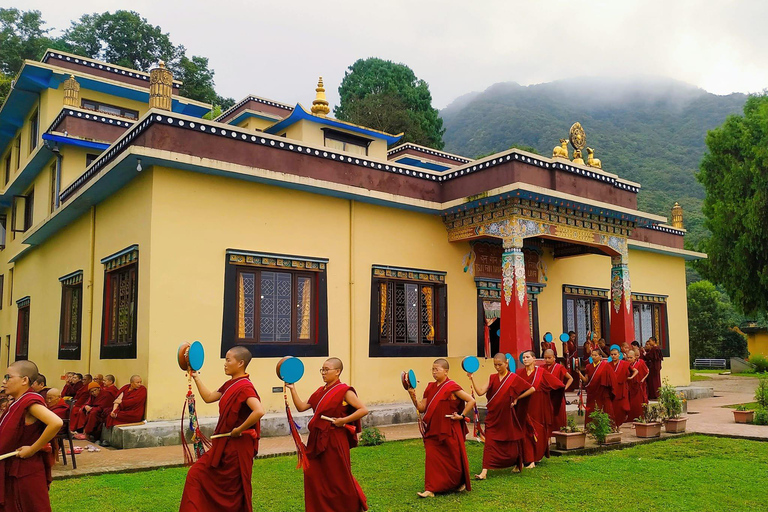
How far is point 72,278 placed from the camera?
12922 mm

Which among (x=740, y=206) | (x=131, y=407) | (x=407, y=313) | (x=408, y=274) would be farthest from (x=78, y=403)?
(x=740, y=206)

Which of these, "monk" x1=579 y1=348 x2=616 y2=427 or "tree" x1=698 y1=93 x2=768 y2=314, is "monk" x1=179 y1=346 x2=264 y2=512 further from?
"tree" x1=698 y1=93 x2=768 y2=314

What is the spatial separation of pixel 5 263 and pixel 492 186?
594 inches

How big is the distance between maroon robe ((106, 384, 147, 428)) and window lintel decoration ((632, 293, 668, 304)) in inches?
488

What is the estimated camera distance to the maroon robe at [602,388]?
10492 mm

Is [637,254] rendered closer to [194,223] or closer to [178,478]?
[194,223]

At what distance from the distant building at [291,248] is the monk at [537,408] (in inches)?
124

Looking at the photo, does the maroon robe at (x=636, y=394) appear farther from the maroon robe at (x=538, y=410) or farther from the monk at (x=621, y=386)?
the maroon robe at (x=538, y=410)

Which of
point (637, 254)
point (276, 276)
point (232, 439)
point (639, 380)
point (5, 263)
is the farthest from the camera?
point (5, 263)

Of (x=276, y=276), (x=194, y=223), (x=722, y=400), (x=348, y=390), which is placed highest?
(x=194, y=223)

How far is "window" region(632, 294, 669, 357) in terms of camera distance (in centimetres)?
→ 1708

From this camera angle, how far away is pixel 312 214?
11.1m

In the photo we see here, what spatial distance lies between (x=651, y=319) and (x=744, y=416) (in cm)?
626

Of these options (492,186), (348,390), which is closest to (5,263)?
(492,186)
